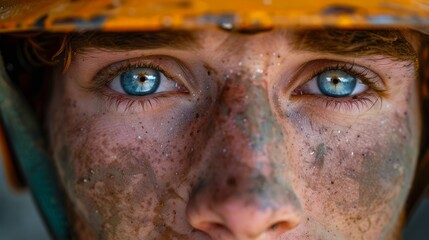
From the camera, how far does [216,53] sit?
150 cm

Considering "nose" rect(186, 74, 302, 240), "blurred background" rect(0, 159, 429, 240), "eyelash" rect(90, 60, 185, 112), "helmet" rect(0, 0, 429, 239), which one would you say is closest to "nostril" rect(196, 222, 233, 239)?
"nose" rect(186, 74, 302, 240)

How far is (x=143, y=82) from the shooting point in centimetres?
165

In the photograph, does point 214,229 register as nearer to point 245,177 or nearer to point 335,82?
point 245,177

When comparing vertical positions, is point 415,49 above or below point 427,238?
below

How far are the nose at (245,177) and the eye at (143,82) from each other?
208 millimetres

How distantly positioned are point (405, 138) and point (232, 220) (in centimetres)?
58

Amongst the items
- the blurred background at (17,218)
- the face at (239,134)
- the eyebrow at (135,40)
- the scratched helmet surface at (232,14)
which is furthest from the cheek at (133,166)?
the blurred background at (17,218)

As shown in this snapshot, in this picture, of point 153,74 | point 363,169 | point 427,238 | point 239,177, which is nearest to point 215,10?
point 239,177

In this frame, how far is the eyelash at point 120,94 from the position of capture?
1.62 m

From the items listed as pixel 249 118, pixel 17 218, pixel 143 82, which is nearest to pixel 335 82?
pixel 249 118

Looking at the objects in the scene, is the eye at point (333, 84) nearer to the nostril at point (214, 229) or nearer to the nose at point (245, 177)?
the nose at point (245, 177)

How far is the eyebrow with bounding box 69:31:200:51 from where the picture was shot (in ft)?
4.86

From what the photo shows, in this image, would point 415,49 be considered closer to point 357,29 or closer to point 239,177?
point 357,29

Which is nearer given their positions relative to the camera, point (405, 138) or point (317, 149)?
point (317, 149)
